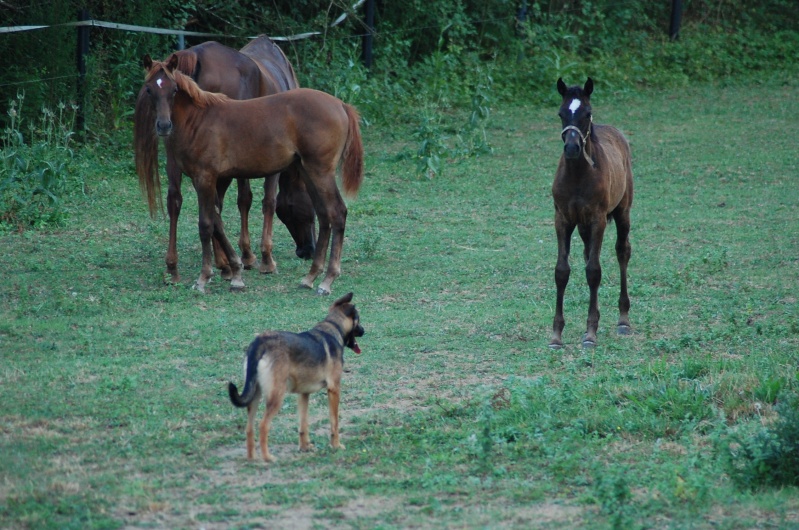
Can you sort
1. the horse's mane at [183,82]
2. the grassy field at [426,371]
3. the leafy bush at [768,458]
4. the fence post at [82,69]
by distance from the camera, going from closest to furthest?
the grassy field at [426,371], the leafy bush at [768,458], the horse's mane at [183,82], the fence post at [82,69]

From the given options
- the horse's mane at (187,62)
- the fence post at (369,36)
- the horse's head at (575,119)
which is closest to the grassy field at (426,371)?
the horse's head at (575,119)

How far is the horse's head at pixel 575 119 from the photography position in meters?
7.43

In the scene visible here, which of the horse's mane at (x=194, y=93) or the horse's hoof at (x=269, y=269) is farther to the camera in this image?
the horse's hoof at (x=269, y=269)

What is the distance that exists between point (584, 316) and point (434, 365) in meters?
2.03

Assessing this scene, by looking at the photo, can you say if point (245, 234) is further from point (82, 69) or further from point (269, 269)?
point (82, 69)

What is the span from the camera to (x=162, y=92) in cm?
917

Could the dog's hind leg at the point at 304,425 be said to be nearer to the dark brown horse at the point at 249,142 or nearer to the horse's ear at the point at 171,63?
the dark brown horse at the point at 249,142

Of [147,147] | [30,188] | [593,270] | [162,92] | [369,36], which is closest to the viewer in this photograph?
[593,270]

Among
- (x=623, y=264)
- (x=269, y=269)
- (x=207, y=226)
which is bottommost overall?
(x=269, y=269)

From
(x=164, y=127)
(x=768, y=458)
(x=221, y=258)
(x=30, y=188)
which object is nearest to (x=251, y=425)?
(x=768, y=458)

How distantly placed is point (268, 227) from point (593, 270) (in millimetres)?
3910

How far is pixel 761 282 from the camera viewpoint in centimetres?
971

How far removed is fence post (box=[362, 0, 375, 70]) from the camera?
18.3 meters

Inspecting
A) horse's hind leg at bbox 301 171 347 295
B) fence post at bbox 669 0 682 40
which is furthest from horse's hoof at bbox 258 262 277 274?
fence post at bbox 669 0 682 40
